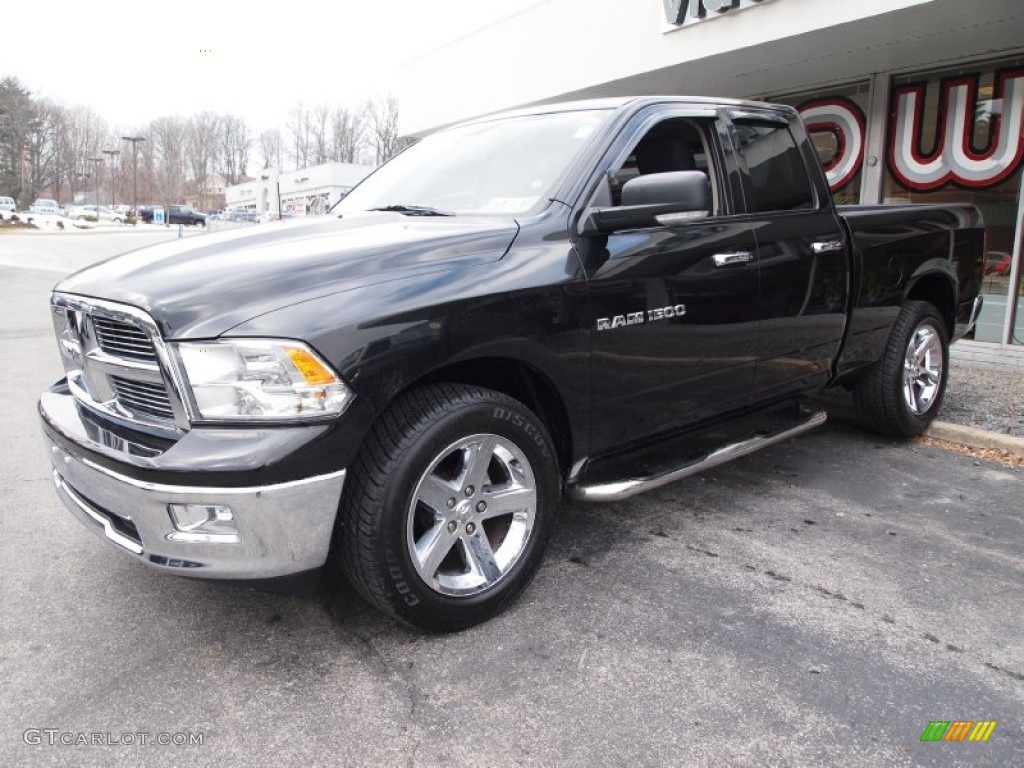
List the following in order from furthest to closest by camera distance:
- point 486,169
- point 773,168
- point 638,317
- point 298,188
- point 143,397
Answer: point 298,188 → point 773,168 → point 486,169 → point 638,317 → point 143,397

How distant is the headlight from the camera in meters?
2.20

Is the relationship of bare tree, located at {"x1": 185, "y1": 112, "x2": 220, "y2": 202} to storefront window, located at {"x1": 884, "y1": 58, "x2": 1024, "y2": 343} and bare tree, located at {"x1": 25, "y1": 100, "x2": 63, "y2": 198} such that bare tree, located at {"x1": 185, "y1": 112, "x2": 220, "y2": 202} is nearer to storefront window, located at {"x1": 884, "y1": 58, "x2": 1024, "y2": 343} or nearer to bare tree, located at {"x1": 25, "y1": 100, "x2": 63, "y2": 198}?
bare tree, located at {"x1": 25, "y1": 100, "x2": 63, "y2": 198}

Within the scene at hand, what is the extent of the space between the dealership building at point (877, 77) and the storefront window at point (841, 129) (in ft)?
0.05

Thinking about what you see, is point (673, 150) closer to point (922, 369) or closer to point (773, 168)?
point (773, 168)

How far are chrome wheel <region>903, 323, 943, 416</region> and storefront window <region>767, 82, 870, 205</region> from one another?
4705 millimetres

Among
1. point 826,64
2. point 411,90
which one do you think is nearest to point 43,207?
point 411,90

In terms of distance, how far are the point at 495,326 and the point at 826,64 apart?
783 cm

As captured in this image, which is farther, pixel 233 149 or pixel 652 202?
pixel 233 149

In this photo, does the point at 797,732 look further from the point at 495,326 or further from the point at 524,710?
the point at 495,326

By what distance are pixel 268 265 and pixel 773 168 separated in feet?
8.94

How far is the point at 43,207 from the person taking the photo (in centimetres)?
8231

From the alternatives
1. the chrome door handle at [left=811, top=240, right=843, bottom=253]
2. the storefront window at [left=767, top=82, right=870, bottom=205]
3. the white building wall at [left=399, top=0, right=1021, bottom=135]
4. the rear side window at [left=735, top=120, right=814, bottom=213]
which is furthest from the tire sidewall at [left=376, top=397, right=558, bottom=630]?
the storefront window at [left=767, top=82, right=870, bottom=205]
